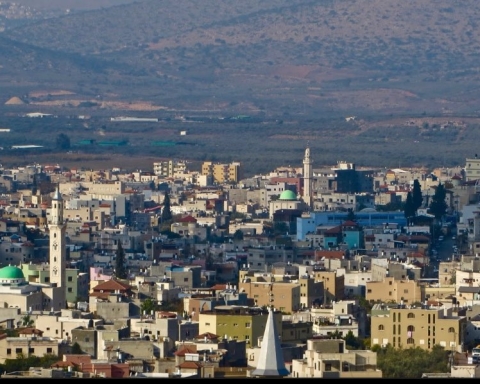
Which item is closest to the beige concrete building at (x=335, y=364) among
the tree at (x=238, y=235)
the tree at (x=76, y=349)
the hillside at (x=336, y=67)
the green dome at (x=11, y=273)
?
the tree at (x=76, y=349)

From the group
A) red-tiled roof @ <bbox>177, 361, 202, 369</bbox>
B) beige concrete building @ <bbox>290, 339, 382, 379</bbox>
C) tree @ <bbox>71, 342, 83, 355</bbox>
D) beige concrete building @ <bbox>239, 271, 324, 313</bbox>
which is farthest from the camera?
beige concrete building @ <bbox>239, 271, 324, 313</bbox>

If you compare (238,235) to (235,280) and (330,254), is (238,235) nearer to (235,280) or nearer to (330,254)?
(330,254)

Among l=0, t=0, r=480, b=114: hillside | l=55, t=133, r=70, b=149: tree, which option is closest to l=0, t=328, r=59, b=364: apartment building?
l=55, t=133, r=70, b=149: tree

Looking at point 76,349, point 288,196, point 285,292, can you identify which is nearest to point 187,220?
point 288,196

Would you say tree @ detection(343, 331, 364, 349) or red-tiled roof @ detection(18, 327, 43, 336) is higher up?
red-tiled roof @ detection(18, 327, 43, 336)

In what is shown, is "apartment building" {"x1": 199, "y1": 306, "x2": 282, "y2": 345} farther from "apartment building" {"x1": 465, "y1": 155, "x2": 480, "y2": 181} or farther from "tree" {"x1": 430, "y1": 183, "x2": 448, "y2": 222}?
"apartment building" {"x1": 465, "y1": 155, "x2": 480, "y2": 181}

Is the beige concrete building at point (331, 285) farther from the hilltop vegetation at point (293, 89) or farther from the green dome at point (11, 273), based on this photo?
the hilltop vegetation at point (293, 89)
